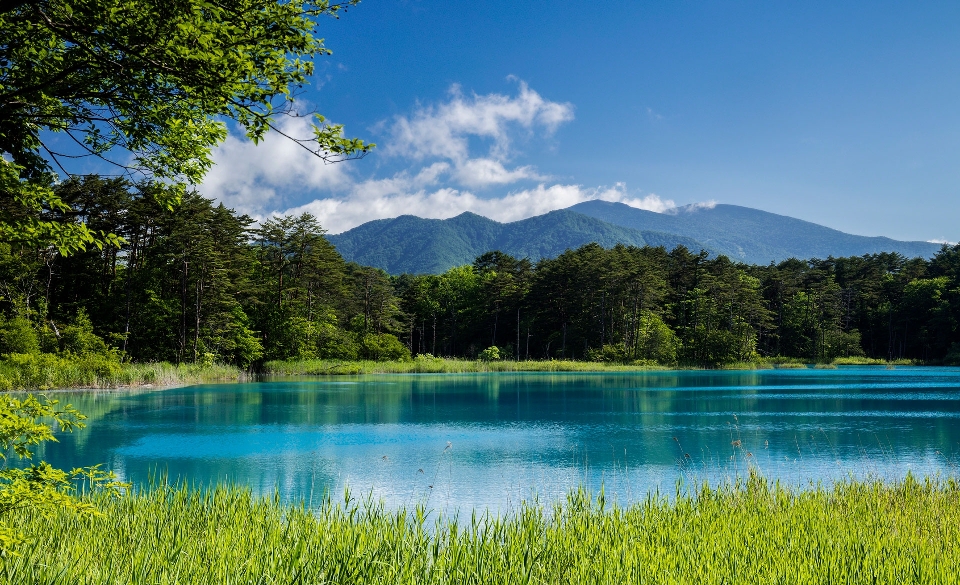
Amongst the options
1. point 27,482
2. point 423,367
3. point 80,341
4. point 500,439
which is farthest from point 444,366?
point 27,482

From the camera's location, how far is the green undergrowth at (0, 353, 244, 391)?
2367cm

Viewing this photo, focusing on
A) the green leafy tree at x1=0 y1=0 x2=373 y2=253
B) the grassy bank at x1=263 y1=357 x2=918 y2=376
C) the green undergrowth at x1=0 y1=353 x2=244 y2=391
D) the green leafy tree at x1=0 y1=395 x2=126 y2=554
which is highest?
the green leafy tree at x1=0 y1=0 x2=373 y2=253

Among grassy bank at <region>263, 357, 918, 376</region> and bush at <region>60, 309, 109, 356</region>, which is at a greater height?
bush at <region>60, 309, 109, 356</region>

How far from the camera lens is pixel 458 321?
68.9 metres

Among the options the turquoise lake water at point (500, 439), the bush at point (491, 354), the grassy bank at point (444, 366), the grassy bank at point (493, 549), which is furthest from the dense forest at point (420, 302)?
the grassy bank at point (493, 549)

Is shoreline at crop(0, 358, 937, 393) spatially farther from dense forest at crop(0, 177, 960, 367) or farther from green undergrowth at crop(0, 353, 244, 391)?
dense forest at crop(0, 177, 960, 367)

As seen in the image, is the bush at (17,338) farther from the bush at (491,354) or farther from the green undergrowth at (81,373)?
the bush at (491,354)

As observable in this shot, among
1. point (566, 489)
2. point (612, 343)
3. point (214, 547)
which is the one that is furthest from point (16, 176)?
point (612, 343)

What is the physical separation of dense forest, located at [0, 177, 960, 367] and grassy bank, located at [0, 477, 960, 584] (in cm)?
2476

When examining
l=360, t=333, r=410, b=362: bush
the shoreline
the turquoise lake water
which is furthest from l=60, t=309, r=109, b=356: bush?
l=360, t=333, r=410, b=362: bush

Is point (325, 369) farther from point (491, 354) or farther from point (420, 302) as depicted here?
point (420, 302)

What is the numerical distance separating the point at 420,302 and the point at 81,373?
42.0m

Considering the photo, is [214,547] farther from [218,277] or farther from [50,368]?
[218,277]

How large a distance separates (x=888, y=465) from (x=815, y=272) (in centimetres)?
6357
